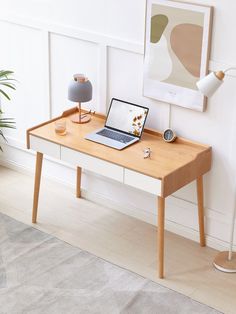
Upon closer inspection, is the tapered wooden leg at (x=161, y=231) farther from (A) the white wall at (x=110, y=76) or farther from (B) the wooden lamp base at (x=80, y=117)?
(B) the wooden lamp base at (x=80, y=117)

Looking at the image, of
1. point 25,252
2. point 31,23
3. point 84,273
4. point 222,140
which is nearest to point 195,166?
point 222,140

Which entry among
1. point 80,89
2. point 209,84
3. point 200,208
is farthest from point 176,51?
point 200,208

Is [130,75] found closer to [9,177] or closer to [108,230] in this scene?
[108,230]

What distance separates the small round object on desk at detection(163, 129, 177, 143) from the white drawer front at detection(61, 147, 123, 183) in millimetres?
420

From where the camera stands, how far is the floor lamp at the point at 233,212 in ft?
11.8

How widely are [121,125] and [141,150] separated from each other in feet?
0.96

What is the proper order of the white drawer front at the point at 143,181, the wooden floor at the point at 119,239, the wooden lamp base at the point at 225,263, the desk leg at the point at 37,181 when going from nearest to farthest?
the white drawer front at the point at 143,181 < the wooden floor at the point at 119,239 < the wooden lamp base at the point at 225,263 < the desk leg at the point at 37,181

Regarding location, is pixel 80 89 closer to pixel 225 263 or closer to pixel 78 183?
pixel 78 183

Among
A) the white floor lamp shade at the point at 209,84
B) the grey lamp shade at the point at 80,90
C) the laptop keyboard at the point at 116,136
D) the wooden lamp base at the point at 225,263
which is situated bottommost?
the wooden lamp base at the point at 225,263

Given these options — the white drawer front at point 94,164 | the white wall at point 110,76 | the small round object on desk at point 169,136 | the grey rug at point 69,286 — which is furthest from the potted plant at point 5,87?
the small round object on desk at point 169,136

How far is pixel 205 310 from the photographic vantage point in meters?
3.70

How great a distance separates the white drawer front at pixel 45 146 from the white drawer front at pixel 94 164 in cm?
5

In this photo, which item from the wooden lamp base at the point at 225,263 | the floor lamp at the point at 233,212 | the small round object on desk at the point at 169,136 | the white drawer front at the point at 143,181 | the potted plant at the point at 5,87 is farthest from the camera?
the potted plant at the point at 5,87

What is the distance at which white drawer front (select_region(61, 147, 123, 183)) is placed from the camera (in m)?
3.95
